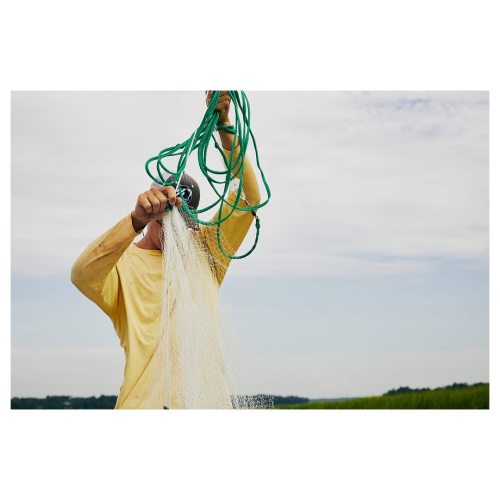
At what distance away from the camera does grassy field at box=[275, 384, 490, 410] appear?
11.9 feet

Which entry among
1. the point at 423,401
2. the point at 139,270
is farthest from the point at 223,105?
the point at 423,401

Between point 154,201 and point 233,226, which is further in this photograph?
point 233,226

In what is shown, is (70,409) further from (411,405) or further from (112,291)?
(411,405)

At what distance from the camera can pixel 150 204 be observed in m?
2.15

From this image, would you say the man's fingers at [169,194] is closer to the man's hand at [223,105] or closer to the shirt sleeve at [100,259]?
the shirt sleeve at [100,259]

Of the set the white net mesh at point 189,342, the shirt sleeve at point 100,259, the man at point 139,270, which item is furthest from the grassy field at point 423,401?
the shirt sleeve at point 100,259

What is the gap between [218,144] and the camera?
2367 mm

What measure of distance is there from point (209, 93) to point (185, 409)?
114cm

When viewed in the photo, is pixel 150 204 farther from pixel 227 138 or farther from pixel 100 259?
pixel 227 138

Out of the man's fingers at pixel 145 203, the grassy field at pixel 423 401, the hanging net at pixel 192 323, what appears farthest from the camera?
the grassy field at pixel 423 401

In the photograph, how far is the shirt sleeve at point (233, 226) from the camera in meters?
2.38

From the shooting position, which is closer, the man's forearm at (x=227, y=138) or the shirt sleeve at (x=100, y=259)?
the shirt sleeve at (x=100, y=259)

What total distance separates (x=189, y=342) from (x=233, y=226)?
0.45 meters

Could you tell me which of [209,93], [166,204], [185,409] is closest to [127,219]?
[166,204]
